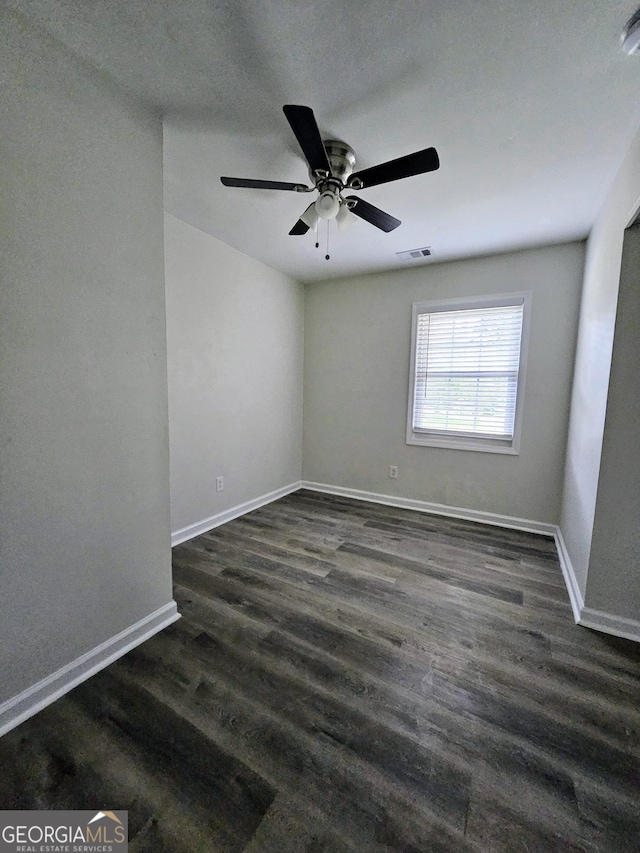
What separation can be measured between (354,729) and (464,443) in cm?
261

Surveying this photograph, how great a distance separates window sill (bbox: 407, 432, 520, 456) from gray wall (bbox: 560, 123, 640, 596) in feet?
1.65

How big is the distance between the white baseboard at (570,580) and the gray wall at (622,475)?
0.11 m

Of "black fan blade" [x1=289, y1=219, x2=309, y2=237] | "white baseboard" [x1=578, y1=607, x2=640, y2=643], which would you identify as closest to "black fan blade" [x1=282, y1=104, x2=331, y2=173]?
"black fan blade" [x1=289, y1=219, x2=309, y2=237]

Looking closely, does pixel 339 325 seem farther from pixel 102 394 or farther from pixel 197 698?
pixel 197 698

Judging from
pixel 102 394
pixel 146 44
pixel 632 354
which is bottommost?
pixel 102 394

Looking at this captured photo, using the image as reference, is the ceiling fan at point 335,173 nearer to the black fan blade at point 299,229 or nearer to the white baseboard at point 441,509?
the black fan blade at point 299,229

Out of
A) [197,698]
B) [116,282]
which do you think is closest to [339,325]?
[116,282]

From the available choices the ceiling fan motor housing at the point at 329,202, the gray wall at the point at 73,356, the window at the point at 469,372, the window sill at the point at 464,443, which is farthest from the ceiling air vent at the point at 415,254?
the gray wall at the point at 73,356

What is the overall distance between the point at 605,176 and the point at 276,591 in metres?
3.14

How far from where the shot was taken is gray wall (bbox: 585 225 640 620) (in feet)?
5.25

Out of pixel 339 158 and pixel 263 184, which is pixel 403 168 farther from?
pixel 263 184

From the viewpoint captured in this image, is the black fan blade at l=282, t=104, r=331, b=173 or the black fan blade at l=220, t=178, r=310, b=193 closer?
the black fan blade at l=282, t=104, r=331, b=173

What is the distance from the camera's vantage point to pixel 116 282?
141 centimetres

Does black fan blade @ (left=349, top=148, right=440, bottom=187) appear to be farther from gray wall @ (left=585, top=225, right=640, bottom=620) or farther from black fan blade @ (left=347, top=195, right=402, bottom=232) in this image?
gray wall @ (left=585, top=225, right=640, bottom=620)
